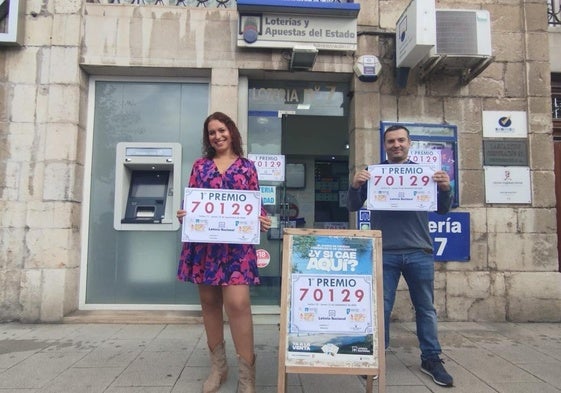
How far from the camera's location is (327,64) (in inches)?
224

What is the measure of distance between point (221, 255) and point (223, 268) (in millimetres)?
97

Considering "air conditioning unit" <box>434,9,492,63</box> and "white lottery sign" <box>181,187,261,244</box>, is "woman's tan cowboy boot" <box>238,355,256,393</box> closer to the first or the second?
"white lottery sign" <box>181,187,261,244</box>

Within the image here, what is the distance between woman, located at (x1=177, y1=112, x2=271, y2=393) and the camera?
313cm

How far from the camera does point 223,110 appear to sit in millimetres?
5543

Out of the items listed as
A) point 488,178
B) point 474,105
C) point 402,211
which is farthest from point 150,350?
point 474,105

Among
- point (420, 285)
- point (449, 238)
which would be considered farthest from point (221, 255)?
point (449, 238)

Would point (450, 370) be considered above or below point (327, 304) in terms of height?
below

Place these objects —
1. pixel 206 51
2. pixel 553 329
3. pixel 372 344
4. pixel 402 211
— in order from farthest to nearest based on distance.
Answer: pixel 206 51 → pixel 553 329 → pixel 402 211 → pixel 372 344

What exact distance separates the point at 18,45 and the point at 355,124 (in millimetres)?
4298

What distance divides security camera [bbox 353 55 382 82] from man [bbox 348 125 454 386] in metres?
2.16

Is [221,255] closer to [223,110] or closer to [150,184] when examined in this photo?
[223,110]

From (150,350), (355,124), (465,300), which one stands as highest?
(355,124)

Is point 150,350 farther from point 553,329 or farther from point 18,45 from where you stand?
point 553,329

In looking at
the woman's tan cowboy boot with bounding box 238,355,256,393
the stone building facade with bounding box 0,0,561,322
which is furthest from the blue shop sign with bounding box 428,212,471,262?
the woman's tan cowboy boot with bounding box 238,355,256,393
